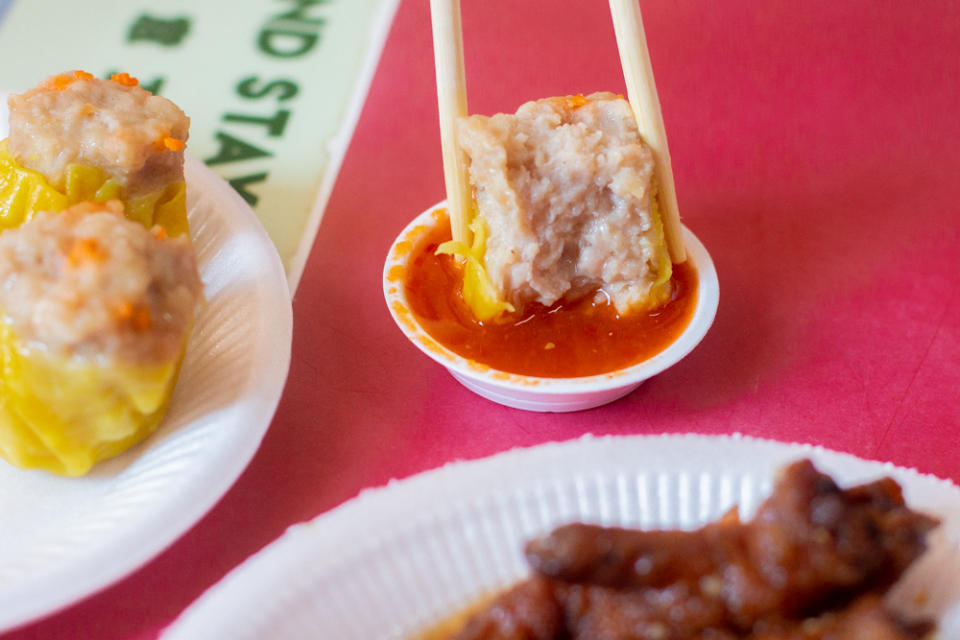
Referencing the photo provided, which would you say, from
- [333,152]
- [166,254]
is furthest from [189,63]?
[166,254]

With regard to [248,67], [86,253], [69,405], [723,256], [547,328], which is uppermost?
[86,253]

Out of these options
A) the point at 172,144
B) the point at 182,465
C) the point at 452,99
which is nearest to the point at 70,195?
the point at 172,144

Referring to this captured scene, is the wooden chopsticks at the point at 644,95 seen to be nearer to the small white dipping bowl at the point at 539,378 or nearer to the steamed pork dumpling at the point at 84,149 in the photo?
the small white dipping bowl at the point at 539,378

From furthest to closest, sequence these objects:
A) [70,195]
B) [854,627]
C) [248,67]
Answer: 1. [248,67]
2. [70,195]
3. [854,627]

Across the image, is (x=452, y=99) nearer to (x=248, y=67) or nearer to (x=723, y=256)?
(x=723, y=256)

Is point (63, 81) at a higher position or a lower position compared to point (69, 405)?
higher

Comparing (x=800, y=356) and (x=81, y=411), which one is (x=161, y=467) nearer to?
(x=81, y=411)

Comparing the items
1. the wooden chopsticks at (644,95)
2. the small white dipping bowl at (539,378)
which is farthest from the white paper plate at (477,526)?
A: the wooden chopsticks at (644,95)
